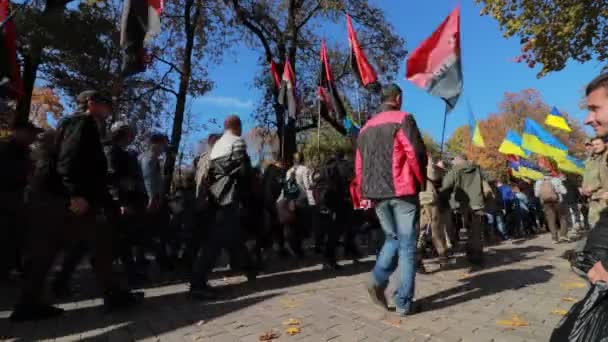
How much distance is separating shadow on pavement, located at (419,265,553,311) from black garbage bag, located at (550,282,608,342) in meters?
2.58

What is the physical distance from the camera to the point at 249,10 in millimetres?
18891

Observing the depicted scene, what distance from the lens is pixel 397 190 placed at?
3959 mm

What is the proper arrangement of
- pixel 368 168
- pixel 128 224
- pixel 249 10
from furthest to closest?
pixel 249 10, pixel 128 224, pixel 368 168

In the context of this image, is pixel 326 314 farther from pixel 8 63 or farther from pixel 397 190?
pixel 8 63

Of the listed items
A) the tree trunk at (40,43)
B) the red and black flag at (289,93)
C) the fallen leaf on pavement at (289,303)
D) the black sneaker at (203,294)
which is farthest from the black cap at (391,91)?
the tree trunk at (40,43)

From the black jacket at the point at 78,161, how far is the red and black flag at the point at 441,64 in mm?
4153

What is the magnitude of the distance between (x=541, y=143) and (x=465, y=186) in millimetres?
7369

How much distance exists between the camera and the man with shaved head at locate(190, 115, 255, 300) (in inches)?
181

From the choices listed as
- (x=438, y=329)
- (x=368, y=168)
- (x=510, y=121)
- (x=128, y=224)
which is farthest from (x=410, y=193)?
(x=510, y=121)

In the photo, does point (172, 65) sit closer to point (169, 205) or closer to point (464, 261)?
point (169, 205)

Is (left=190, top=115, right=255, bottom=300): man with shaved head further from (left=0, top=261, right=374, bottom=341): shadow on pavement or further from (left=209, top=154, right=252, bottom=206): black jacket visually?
(left=0, top=261, right=374, bottom=341): shadow on pavement

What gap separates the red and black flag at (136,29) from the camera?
220 inches

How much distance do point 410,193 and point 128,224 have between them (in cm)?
360

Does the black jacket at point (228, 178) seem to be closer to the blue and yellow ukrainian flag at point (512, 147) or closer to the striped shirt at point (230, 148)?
the striped shirt at point (230, 148)
